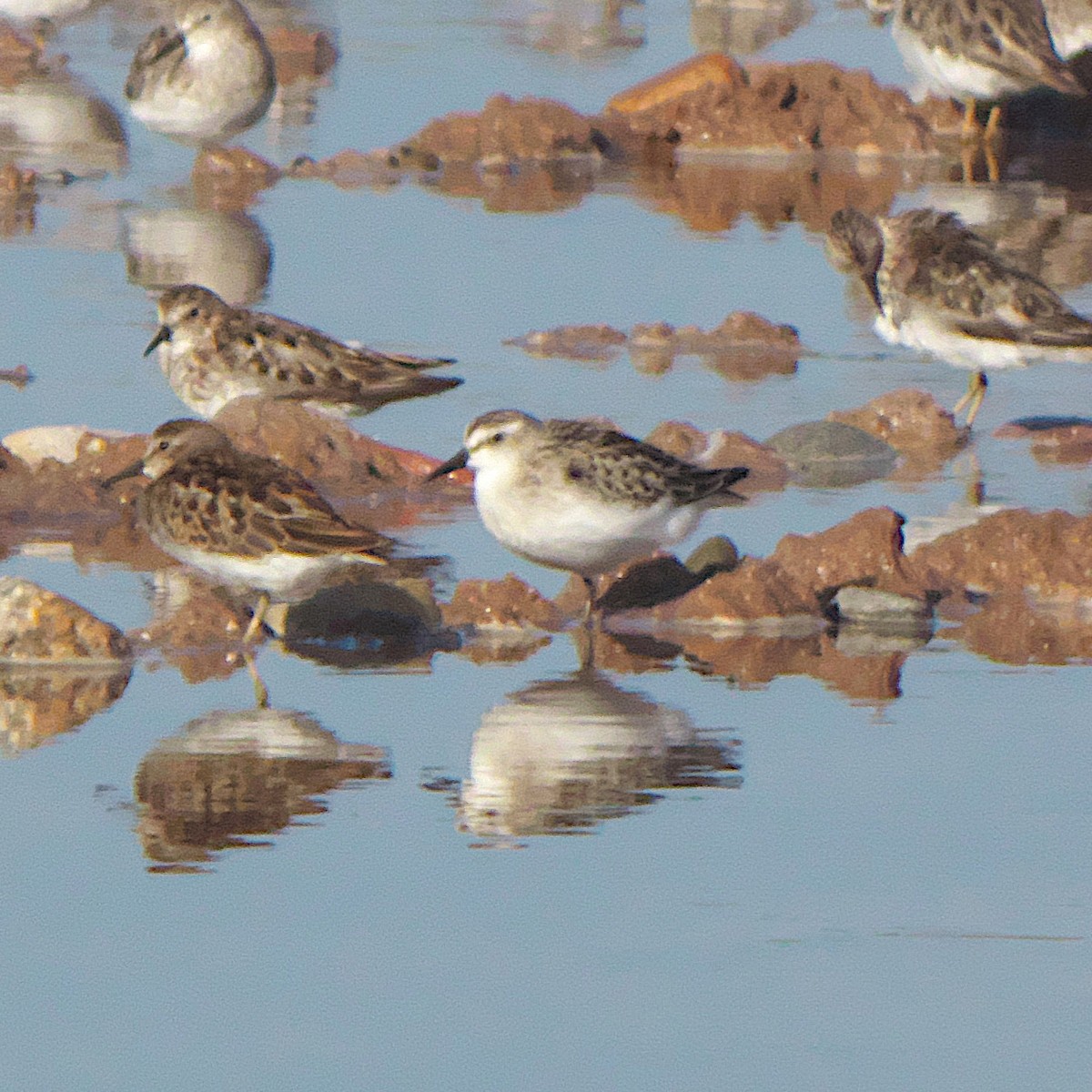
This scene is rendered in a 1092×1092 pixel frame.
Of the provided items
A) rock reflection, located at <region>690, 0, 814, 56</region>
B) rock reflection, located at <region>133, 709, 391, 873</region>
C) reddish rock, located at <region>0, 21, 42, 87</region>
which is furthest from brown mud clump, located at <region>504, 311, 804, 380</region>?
rock reflection, located at <region>690, 0, 814, 56</region>

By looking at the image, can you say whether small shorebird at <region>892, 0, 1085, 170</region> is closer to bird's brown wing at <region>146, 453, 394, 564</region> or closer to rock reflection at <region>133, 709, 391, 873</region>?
bird's brown wing at <region>146, 453, 394, 564</region>

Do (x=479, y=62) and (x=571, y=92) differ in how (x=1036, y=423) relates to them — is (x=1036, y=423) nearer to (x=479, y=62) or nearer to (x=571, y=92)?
(x=571, y=92)

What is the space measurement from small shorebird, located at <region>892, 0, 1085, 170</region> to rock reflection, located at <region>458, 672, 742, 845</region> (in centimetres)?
1457

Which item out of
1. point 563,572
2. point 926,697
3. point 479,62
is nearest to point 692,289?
point 563,572

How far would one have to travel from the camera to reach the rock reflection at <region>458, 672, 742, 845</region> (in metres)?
8.45

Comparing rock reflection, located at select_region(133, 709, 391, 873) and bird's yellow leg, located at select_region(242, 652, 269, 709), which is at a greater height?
bird's yellow leg, located at select_region(242, 652, 269, 709)

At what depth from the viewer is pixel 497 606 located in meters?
10.8

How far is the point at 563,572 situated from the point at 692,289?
669cm

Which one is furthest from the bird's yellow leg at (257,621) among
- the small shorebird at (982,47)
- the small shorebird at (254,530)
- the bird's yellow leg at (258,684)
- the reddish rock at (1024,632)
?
the small shorebird at (982,47)

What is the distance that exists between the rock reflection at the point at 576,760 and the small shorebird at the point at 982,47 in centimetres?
1457

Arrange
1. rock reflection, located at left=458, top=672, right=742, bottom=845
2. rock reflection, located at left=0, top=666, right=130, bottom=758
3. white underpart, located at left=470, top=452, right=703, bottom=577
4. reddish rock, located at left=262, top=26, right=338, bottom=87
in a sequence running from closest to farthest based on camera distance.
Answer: rock reflection, located at left=458, top=672, right=742, bottom=845, rock reflection, located at left=0, top=666, right=130, bottom=758, white underpart, located at left=470, top=452, right=703, bottom=577, reddish rock, located at left=262, top=26, right=338, bottom=87

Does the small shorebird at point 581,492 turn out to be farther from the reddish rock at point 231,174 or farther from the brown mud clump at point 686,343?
the reddish rock at point 231,174

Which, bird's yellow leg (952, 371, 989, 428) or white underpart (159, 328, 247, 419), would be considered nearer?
white underpart (159, 328, 247, 419)

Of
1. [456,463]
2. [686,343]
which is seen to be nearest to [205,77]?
[686,343]
